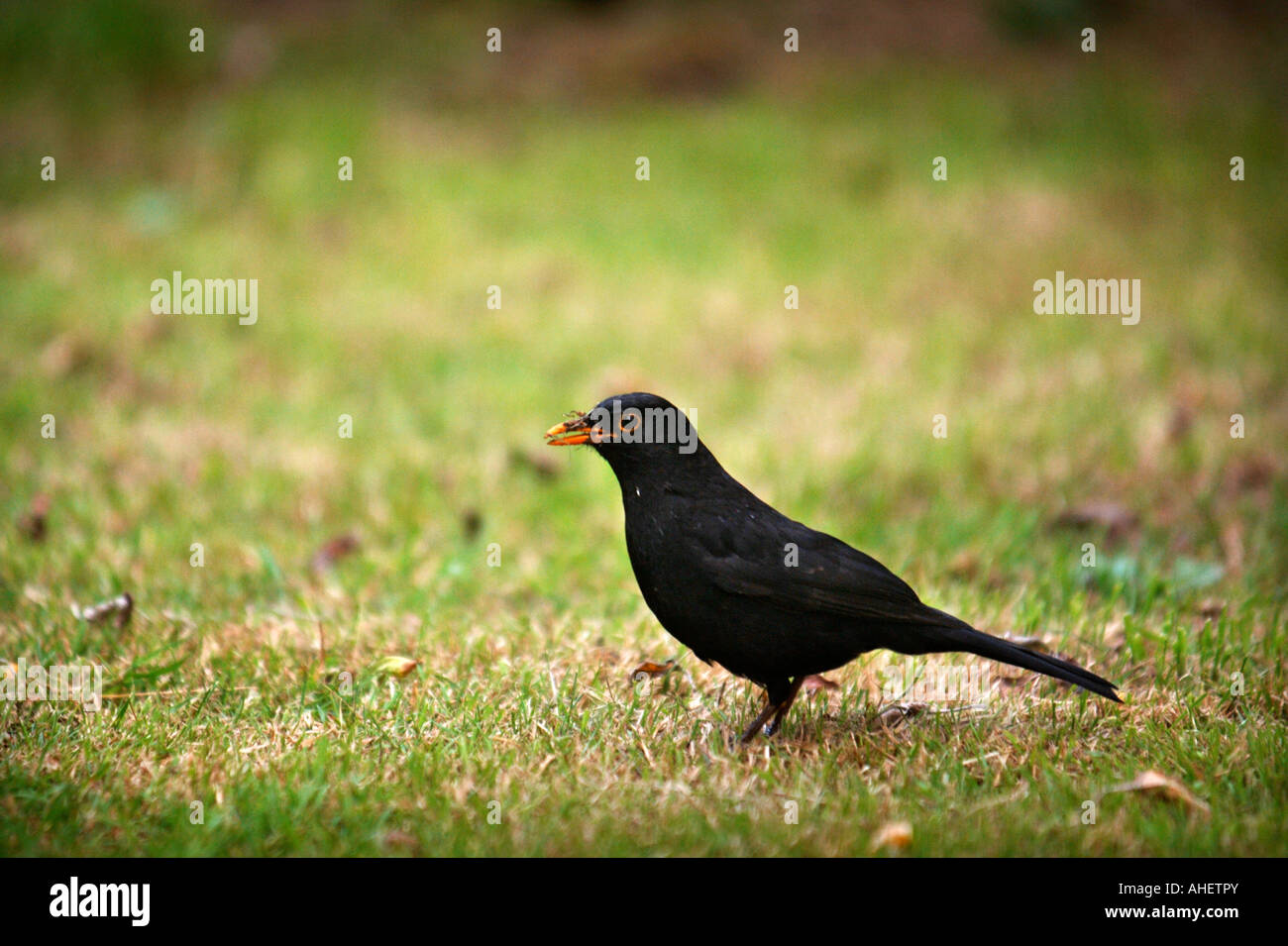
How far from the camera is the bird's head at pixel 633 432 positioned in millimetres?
3199

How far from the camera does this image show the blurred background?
5367 mm

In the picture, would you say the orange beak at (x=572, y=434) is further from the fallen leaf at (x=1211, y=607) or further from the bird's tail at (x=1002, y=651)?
the fallen leaf at (x=1211, y=607)

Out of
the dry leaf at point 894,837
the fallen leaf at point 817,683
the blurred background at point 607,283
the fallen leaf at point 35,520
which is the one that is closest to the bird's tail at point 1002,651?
the dry leaf at point 894,837

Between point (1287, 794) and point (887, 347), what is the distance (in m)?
4.78

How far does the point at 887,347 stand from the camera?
7.46m

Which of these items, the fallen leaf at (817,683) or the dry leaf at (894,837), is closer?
the dry leaf at (894,837)

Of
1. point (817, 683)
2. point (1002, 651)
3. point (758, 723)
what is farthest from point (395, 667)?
point (1002, 651)

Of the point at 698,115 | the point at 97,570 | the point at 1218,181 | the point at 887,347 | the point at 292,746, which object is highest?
the point at 698,115

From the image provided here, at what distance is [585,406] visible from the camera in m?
6.58

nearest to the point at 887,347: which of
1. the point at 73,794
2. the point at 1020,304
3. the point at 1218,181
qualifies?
the point at 1020,304

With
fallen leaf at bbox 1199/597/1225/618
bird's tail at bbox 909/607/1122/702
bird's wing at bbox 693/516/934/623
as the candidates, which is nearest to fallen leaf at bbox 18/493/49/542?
bird's wing at bbox 693/516/934/623

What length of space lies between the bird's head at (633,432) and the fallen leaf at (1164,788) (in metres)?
1.37
